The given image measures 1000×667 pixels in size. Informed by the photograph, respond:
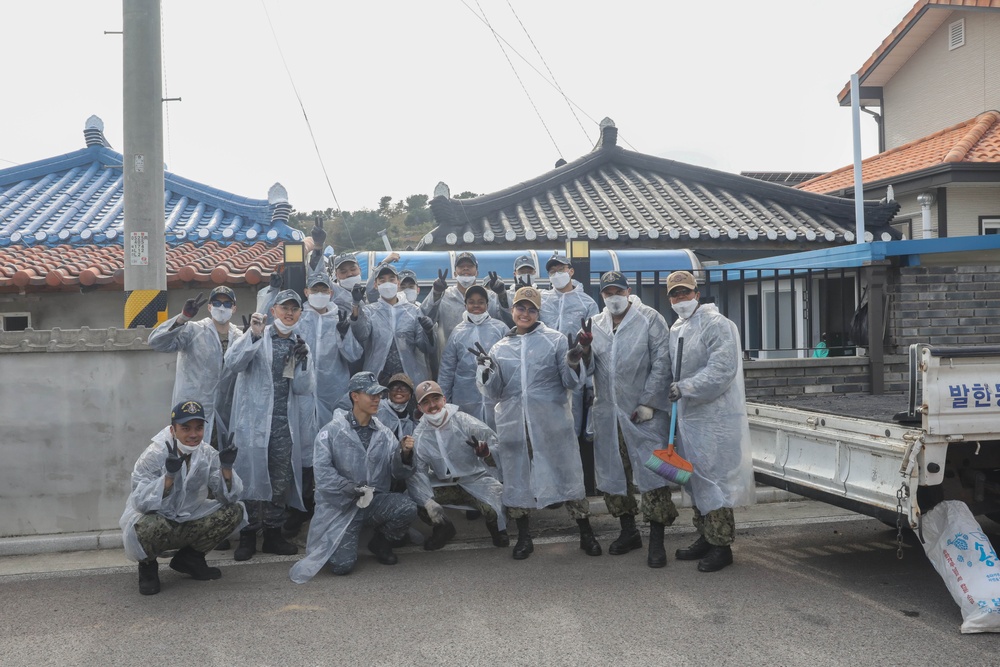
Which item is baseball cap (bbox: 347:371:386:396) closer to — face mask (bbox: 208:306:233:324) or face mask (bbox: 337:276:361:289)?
face mask (bbox: 208:306:233:324)

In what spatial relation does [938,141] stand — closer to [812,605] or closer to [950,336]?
[950,336]

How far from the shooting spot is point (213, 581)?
4.97 meters

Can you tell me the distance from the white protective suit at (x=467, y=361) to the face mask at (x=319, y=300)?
0.97 meters

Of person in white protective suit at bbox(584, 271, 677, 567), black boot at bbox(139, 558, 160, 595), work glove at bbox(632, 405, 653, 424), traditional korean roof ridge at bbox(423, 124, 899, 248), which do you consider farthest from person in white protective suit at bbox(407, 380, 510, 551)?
traditional korean roof ridge at bbox(423, 124, 899, 248)

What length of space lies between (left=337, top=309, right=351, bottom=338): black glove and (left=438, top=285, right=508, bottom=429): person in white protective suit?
750 millimetres

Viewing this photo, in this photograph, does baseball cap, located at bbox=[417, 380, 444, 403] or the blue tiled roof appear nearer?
baseball cap, located at bbox=[417, 380, 444, 403]

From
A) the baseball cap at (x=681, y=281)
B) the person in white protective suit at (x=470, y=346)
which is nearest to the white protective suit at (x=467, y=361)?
the person in white protective suit at (x=470, y=346)

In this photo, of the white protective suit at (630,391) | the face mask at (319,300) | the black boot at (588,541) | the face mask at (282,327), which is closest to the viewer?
the white protective suit at (630,391)

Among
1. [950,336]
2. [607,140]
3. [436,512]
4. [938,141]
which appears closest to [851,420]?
[436,512]

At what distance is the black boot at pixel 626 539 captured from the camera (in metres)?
5.39

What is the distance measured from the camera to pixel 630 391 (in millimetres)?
5336

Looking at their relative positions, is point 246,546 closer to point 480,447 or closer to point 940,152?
point 480,447

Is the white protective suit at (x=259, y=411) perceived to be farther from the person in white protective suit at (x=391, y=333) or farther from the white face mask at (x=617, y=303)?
the white face mask at (x=617, y=303)

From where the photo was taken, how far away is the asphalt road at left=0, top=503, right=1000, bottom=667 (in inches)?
147
